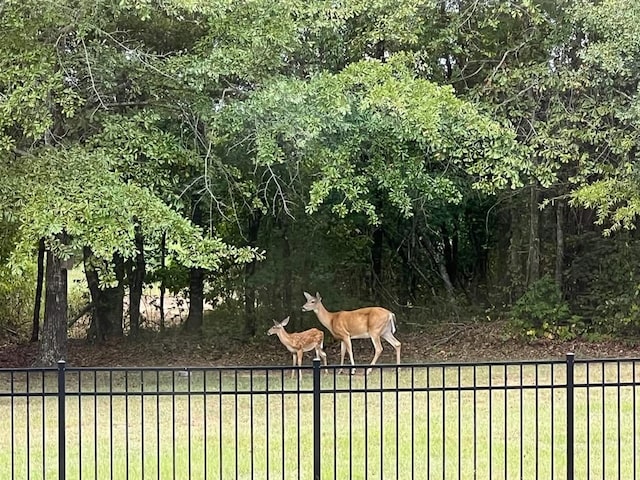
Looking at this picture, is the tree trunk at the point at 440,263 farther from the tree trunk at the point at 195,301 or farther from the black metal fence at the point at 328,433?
the black metal fence at the point at 328,433

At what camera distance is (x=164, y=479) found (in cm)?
763

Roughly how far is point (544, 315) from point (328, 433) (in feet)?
29.5

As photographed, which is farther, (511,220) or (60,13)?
(511,220)

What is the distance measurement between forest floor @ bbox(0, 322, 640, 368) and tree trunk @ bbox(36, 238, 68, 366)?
1.53 meters

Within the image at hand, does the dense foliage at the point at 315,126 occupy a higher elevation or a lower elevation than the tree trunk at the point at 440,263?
higher

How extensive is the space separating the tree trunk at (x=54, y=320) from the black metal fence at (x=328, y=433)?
6.44 feet

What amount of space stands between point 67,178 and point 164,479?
480 centimetres

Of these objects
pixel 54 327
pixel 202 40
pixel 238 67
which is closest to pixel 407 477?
pixel 238 67

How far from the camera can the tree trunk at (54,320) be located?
47.9 feet

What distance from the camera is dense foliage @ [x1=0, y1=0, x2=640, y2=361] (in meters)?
11.1

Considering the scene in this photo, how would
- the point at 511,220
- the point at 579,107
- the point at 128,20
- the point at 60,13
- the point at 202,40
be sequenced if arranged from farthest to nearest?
the point at 511,220 → the point at 579,107 → the point at 128,20 → the point at 202,40 → the point at 60,13

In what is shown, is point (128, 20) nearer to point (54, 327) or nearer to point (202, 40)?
point (202, 40)

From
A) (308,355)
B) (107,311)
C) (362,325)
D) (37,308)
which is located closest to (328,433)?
(362,325)

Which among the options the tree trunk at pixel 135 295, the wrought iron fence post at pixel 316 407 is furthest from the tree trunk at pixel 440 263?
the wrought iron fence post at pixel 316 407
